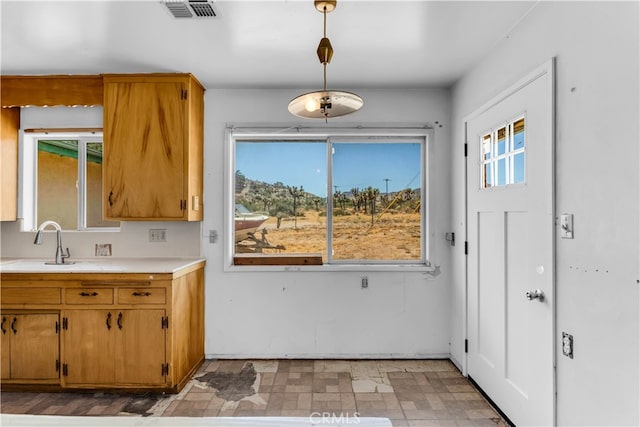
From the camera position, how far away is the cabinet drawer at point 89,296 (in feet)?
9.02

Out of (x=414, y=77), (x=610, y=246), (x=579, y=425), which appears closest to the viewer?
(x=610, y=246)

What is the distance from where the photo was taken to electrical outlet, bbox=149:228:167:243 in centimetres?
344

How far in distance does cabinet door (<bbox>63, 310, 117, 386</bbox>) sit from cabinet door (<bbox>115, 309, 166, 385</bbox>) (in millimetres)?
101

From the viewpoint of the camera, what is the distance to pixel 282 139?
11.8 ft

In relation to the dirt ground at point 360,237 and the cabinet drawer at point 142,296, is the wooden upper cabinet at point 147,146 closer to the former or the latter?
the cabinet drawer at point 142,296

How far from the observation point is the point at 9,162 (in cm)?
341

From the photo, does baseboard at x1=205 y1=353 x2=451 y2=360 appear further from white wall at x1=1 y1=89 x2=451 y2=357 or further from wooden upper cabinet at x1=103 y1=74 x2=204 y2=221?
wooden upper cabinet at x1=103 y1=74 x2=204 y2=221

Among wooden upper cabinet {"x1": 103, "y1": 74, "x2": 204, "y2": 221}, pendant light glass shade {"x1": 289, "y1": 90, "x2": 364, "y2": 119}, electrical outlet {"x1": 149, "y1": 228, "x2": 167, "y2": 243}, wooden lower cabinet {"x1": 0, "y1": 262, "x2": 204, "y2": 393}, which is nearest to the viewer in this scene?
pendant light glass shade {"x1": 289, "y1": 90, "x2": 364, "y2": 119}

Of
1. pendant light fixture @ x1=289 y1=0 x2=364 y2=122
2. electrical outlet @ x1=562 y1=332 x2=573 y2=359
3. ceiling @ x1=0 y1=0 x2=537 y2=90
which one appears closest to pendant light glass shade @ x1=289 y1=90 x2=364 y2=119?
pendant light fixture @ x1=289 y1=0 x2=364 y2=122

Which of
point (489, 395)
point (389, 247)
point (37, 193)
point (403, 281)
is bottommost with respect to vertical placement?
point (489, 395)

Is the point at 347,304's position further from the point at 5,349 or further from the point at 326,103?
the point at 5,349

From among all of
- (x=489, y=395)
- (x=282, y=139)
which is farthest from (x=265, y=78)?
(x=489, y=395)

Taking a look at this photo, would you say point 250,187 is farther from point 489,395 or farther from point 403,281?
point 489,395

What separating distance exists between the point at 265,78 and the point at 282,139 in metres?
0.59
